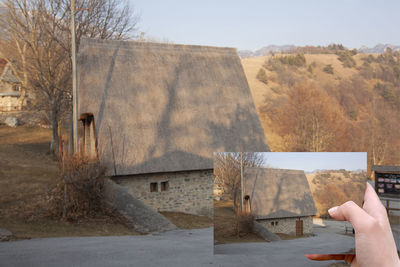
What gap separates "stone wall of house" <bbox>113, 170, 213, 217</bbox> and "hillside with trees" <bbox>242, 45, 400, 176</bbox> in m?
25.8

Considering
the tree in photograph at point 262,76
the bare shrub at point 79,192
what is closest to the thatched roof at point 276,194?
the bare shrub at point 79,192

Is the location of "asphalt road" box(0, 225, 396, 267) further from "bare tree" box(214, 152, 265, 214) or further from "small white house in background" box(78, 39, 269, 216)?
"small white house in background" box(78, 39, 269, 216)

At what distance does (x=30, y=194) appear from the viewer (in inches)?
582

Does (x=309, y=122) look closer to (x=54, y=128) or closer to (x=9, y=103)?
(x=54, y=128)

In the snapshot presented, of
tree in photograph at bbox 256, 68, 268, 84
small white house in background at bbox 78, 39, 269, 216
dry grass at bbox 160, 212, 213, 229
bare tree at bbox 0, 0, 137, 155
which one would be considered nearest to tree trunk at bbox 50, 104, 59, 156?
bare tree at bbox 0, 0, 137, 155

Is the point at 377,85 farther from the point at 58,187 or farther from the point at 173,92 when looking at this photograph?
the point at 58,187

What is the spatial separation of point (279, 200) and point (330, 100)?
50212mm

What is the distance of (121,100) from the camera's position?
52.4 ft

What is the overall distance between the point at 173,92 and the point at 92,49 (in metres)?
3.92

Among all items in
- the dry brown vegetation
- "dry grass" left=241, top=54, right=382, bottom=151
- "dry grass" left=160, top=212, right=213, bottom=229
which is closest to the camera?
the dry brown vegetation

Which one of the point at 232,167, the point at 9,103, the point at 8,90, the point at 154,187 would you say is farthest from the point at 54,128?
the point at 232,167

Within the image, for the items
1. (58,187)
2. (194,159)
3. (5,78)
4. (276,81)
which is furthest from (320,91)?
(58,187)

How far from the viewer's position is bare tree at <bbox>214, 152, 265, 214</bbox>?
5196 mm

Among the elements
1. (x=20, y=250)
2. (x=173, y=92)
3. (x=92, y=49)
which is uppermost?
(x=92, y=49)
